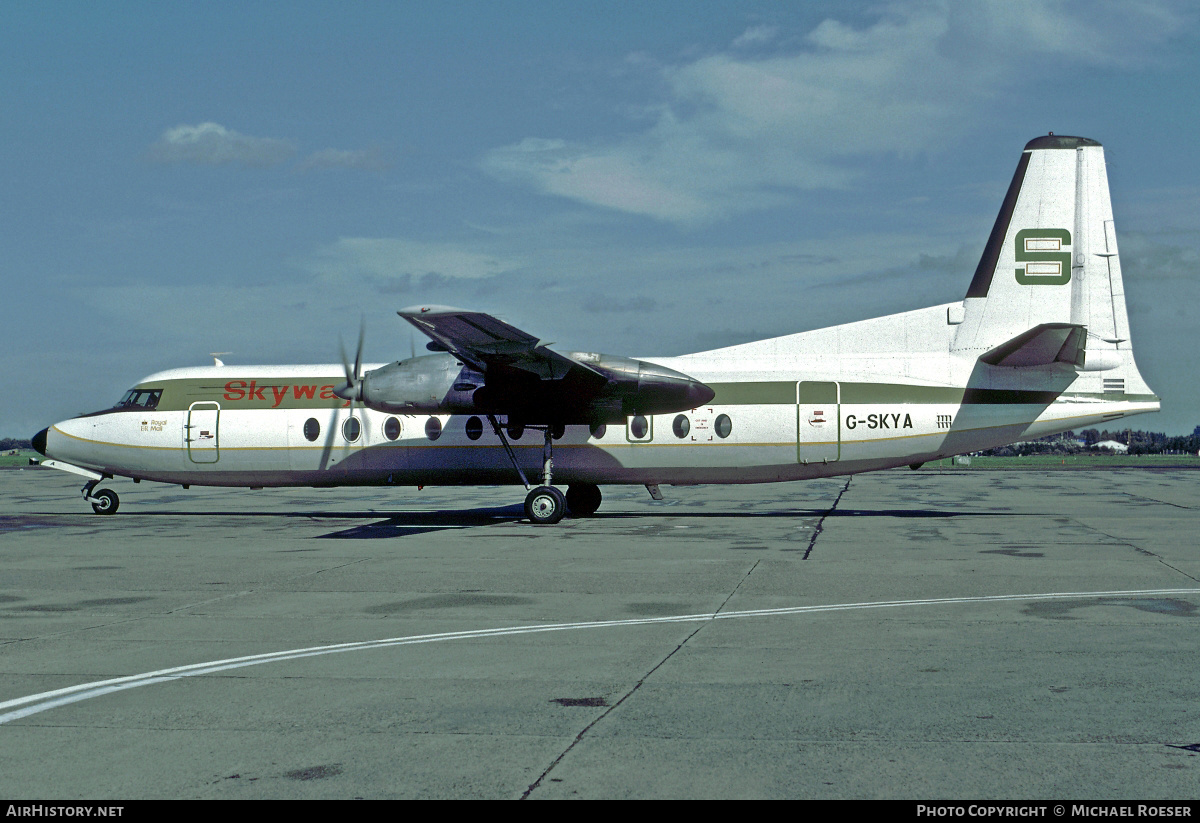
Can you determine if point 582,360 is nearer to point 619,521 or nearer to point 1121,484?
point 619,521

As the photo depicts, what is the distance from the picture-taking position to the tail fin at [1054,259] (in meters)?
21.8

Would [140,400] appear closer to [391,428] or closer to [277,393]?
[277,393]

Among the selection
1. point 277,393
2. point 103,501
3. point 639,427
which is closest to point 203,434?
point 277,393

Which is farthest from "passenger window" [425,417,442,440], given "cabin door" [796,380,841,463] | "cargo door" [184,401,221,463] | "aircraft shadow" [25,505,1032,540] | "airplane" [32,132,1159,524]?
"cabin door" [796,380,841,463]

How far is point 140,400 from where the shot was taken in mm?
25250

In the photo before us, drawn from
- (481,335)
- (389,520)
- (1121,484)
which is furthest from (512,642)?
(1121,484)

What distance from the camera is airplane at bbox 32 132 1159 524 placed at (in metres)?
21.4

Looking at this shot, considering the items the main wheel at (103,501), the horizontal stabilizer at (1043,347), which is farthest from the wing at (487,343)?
the main wheel at (103,501)

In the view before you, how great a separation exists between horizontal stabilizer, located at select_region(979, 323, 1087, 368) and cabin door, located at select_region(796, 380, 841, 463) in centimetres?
338

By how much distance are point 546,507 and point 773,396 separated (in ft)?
18.5

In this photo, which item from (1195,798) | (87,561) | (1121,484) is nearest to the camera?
(1195,798)

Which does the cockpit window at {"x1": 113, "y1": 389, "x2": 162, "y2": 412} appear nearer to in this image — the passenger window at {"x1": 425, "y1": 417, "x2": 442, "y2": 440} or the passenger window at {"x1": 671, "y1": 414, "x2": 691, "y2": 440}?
the passenger window at {"x1": 425, "y1": 417, "x2": 442, "y2": 440}

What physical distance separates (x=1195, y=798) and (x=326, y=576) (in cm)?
1121

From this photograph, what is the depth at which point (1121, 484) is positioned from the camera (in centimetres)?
4000
